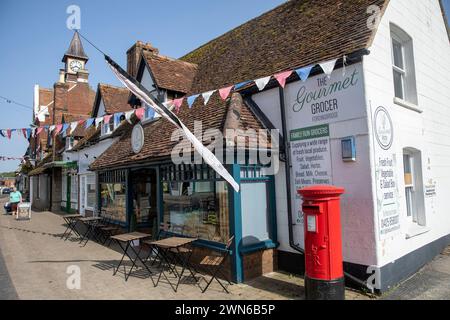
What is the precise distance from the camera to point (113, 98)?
49.5ft

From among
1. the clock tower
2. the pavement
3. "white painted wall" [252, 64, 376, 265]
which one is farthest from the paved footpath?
the clock tower

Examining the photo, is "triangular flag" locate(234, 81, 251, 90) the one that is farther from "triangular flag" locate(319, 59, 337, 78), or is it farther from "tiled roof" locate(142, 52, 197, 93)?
"tiled roof" locate(142, 52, 197, 93)

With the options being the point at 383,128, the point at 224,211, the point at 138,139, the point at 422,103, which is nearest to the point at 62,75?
the point at 138,139

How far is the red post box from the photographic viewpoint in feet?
15.7

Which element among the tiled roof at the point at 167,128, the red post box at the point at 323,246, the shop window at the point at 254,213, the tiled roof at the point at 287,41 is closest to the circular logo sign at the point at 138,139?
the tiled roof at the point at 167,128

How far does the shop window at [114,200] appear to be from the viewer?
10906 millimetres

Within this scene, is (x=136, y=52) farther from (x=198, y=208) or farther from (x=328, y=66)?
(x=328, y=66)

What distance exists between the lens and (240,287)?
584 centimetres

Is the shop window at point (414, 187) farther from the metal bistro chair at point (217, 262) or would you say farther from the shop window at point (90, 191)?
the shop window at point (90, 191)

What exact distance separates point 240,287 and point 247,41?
8.26 m
